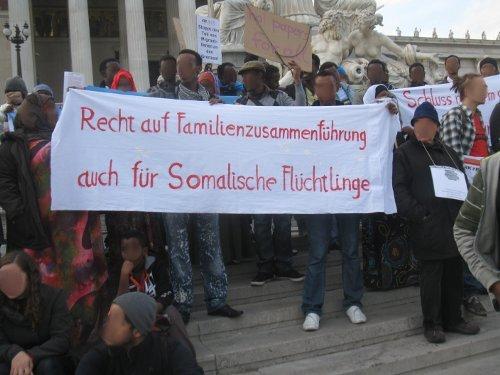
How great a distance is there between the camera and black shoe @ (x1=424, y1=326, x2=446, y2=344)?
5.05 metres

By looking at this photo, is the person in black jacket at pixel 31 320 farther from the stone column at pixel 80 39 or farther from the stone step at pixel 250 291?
the stone column at pixel 80 39

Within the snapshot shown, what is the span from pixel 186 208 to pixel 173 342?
1.62 metres

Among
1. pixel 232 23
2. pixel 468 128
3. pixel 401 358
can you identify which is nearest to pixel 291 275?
pixel 401 358

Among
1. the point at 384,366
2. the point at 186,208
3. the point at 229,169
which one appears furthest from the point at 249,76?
the point at 384,366

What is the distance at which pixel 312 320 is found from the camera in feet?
16.8

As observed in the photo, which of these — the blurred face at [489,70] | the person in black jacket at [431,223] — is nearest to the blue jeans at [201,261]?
the person in black jacket at [431,223]

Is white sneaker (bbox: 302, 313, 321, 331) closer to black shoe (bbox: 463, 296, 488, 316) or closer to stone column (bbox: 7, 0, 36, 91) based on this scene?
black shoe (bbox: 463, 296, 488, 316)

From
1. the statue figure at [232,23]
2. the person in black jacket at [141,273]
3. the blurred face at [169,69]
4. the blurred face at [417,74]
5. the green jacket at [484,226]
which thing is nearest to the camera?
the green jacket at [484,226]

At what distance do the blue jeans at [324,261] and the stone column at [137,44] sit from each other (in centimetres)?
2754

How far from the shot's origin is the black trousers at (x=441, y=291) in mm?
5082

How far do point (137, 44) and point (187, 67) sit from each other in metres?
28.9

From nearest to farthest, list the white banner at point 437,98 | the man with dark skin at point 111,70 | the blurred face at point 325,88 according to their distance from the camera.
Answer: the blurred face at point 325,88
the white banner at point 437,98
the man with dark skin at point 111,70

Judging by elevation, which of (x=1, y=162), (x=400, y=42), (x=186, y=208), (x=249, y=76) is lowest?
(x=186, y=208)

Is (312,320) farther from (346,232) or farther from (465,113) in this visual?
(465,113)
